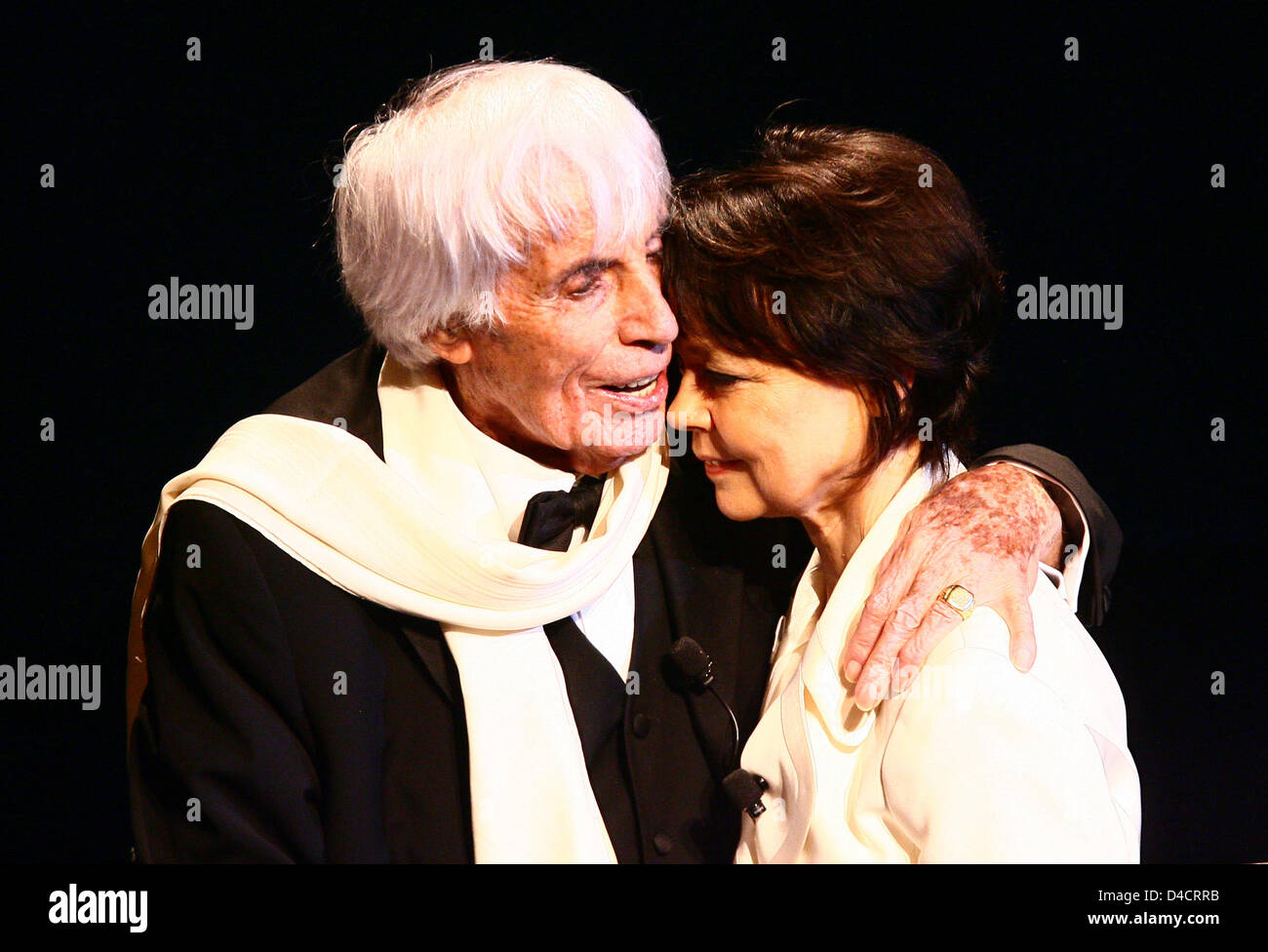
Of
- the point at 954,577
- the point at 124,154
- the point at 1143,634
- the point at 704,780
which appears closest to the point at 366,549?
the point at 704,780

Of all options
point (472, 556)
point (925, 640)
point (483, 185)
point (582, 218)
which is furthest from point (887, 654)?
point (483, 185)

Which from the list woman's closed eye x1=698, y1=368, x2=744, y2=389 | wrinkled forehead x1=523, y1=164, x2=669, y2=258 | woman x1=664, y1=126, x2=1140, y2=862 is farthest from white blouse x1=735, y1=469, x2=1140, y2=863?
wrinkled forehead x1=523, y1=164, x2=669, y2=258

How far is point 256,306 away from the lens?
9.21 feet

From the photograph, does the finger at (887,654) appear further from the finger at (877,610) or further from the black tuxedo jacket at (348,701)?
the black tuxedo jacket at (348,701)

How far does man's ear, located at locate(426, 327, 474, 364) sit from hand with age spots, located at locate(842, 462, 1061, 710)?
0.73m

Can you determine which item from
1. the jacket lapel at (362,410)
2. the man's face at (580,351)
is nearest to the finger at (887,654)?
the man's face at (580,351)

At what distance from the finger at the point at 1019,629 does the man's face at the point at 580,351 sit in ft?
2.00

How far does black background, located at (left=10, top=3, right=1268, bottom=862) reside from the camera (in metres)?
2.66

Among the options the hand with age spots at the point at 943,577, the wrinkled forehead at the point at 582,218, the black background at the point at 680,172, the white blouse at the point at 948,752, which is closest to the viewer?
the white blouse at the point at 948,752

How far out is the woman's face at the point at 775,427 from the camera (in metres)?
2.10

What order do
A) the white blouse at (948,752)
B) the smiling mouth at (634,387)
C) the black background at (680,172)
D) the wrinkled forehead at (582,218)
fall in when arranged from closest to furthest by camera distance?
1. the white blouse at (948,752)
2. the wrinkled forehead at (582,218)
3. the smiling mouth at (634,387)
4. the black background at (680,172)

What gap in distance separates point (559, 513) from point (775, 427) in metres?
0.38

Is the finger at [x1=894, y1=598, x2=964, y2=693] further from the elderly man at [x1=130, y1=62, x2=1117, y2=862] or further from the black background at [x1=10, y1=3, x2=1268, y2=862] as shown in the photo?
the black background at [x1=10, y1=3, x2=1268, y2=862]

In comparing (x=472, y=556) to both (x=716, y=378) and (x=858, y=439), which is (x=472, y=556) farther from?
(x=858, y=439)
